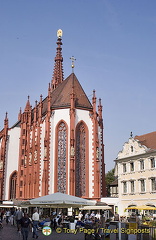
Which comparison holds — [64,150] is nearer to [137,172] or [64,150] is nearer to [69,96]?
[69,96]

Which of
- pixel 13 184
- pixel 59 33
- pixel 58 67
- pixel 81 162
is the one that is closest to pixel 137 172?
pixel 81 162

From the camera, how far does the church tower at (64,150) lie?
41781mm

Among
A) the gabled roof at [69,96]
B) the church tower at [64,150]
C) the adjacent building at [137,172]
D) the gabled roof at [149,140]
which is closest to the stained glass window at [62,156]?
the church tower at [64,150]

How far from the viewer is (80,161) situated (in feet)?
141

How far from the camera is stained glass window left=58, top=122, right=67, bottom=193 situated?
4191 cm

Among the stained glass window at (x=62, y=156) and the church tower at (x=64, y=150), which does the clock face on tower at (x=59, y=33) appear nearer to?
the church tower at (x=64, y=150)

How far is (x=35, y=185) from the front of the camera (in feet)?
139

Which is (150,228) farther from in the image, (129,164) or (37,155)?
(37,155)

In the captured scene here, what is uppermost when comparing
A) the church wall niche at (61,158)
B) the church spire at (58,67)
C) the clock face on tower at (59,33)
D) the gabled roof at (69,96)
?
the clock face on tower at (59,33)

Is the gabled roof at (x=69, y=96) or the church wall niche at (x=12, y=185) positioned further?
the church wall niche at (x=12, y=185)

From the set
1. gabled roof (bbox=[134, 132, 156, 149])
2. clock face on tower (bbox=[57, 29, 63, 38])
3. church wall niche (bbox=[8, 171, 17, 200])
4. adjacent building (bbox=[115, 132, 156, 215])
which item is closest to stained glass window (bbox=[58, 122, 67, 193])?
adjacent building (bbox=[115, 132, 156, 215])

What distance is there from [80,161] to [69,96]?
30.6ft

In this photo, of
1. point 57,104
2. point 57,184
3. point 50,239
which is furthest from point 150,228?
point 57,104

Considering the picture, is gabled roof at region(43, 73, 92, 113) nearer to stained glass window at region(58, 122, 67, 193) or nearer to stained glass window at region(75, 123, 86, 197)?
stained glass window at region(58, 122, 67, 193)
